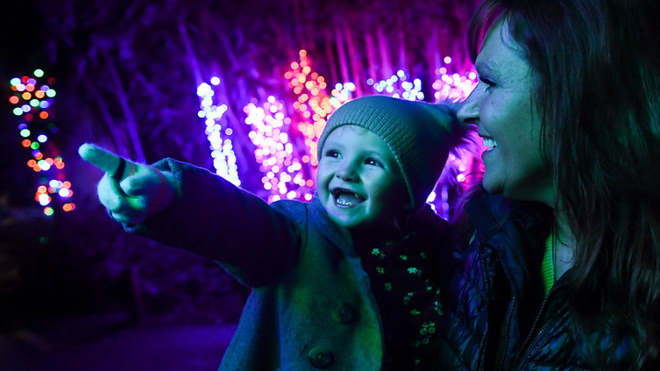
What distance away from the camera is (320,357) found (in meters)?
1.20

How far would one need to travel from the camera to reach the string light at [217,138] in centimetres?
426

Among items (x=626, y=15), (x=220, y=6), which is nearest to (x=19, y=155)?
(x=220, y=6)

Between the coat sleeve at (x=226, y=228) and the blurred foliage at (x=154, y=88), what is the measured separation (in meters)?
3.35

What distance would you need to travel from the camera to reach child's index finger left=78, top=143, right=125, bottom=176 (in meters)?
0.81

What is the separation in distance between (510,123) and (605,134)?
0.18 meters

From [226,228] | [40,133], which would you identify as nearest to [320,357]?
[226,228]

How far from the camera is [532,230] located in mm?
1217

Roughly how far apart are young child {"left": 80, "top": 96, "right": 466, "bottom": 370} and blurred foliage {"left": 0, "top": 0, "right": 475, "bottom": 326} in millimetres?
3244

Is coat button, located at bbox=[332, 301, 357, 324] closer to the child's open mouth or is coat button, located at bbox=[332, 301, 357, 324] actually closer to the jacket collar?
the child's open mouth

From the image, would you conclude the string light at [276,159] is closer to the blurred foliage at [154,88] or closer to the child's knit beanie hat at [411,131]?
the blurred foliage at [154,88]

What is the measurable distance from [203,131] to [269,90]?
697 millimetres

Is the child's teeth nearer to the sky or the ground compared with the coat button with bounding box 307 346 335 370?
nearer to the sky

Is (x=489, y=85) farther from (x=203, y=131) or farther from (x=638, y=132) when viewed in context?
(x=203, y=131)

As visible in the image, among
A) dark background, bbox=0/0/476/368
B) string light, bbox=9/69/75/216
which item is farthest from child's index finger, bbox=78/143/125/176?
string light, bbox=9/69/75/216
